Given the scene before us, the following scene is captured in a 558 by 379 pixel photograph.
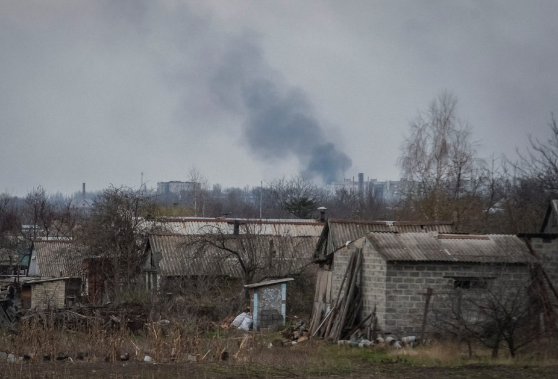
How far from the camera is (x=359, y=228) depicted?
93.7 ft

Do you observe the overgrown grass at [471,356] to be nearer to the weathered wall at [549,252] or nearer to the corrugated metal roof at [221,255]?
the weathered wall at [549,252]

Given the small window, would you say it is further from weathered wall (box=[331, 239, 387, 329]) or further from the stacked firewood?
the stacked firewood

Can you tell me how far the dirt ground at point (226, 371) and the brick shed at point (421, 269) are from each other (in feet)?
16.0

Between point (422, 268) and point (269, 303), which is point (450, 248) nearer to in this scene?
point (422, 268)

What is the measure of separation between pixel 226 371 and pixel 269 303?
12.0 m

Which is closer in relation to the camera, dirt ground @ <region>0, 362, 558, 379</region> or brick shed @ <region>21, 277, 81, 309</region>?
dirt ground @ <region>0, 362, 558, 379</region>

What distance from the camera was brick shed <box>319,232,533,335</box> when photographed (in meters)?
21.5

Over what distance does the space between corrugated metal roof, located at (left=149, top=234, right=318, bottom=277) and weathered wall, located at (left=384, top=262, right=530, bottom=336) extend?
34.0 feet

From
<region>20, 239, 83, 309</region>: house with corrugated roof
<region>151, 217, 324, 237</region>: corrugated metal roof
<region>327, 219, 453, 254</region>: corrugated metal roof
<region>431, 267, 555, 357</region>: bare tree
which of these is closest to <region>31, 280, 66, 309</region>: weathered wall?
<region>20, 239, 83, 309</region>: house with corrugated roof

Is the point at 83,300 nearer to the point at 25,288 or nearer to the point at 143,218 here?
the point at 25,288

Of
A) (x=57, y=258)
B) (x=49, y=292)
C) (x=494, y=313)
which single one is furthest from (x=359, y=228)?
(x=57, y=258)

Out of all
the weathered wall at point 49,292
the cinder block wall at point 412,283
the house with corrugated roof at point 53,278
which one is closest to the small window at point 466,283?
the cinder block wall at point 412,283

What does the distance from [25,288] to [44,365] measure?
1727cm

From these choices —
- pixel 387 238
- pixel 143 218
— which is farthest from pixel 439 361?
pixel 143 218
